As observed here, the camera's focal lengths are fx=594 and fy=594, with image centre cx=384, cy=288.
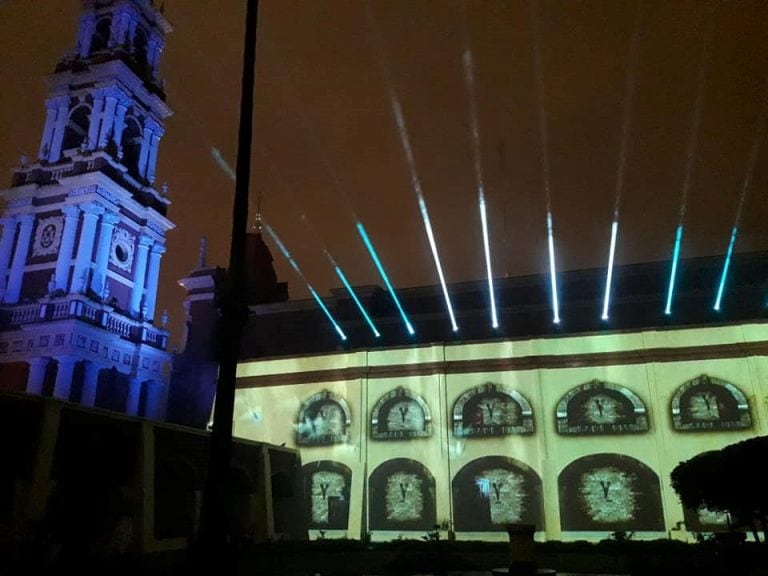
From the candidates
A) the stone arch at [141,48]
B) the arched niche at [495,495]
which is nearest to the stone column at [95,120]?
the stone arch at [141,48]

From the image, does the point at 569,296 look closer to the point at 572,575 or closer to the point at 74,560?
the point at 572,575

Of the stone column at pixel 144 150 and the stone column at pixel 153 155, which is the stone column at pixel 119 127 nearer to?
the stone column at pixel 144 150

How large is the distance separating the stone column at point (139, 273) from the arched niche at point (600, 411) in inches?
1134

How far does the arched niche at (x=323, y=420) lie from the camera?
3325 centimetres

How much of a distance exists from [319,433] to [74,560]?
61.8 feet

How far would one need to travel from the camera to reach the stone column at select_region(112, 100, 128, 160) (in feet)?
136

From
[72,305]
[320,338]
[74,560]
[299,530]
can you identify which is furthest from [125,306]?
[74,560]

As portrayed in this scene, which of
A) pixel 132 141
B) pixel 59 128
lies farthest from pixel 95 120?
pixel 132 141

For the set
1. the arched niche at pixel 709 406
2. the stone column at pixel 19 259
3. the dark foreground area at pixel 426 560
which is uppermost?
the stone column at pixel 19 259

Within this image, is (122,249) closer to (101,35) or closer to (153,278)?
(153,278)

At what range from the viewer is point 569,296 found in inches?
1398

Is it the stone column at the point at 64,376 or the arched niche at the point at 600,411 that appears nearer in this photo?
the arched niche at the point at 600,411

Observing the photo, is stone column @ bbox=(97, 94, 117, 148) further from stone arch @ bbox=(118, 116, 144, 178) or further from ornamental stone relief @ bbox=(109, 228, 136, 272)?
ornamental stone relief @ bbox=(109, 228, 136, 272)

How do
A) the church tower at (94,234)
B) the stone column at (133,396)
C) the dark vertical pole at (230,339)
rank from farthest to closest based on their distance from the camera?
1. the stone column at (133,396)
2. the church tower at (94,234)
3. the dark vertical pole at (230,339)
